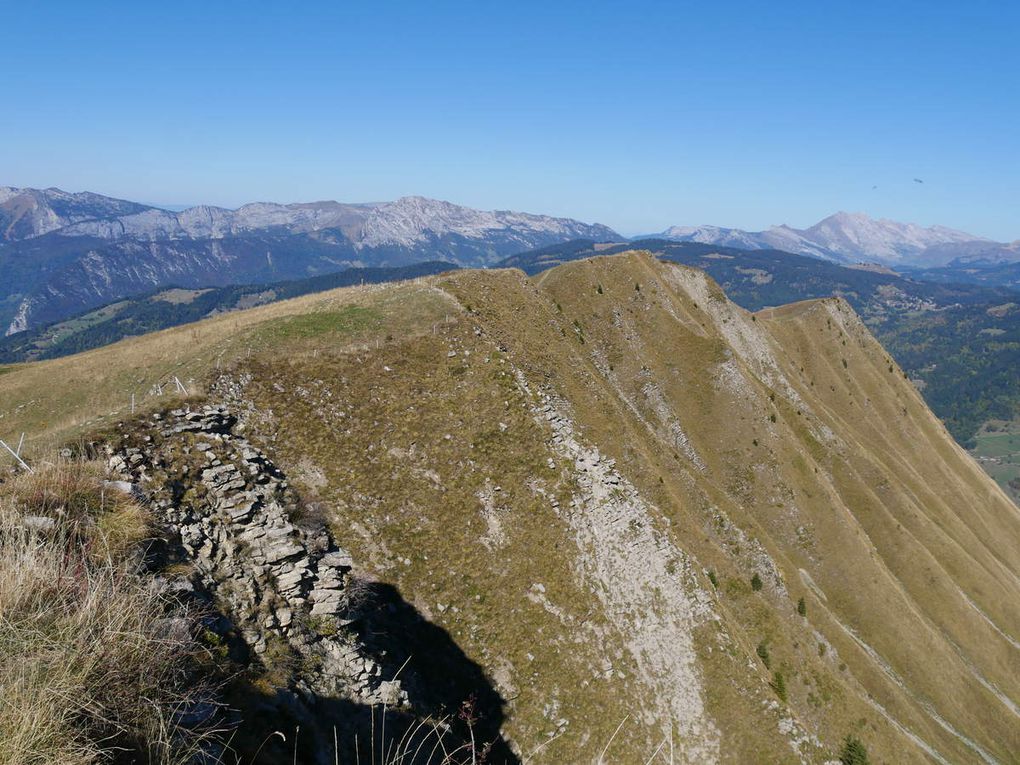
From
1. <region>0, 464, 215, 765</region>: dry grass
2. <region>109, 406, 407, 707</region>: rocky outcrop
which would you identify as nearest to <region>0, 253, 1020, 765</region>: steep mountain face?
<region>109, 406, 407, 707</region>: rocky outcrop

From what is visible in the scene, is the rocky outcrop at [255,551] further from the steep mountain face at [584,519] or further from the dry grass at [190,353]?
the dry grass at [190,353]

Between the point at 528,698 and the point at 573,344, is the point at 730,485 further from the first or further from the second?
the point at 528,698

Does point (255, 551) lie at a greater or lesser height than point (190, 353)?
lesser

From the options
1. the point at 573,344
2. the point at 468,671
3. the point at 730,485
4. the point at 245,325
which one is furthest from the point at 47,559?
the point at 730,485

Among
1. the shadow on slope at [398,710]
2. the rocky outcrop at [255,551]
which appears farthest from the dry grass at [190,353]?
the shadow on slope at [398,710]

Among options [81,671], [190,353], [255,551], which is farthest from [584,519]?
[81,671]

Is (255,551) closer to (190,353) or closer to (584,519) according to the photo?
(584,519)
